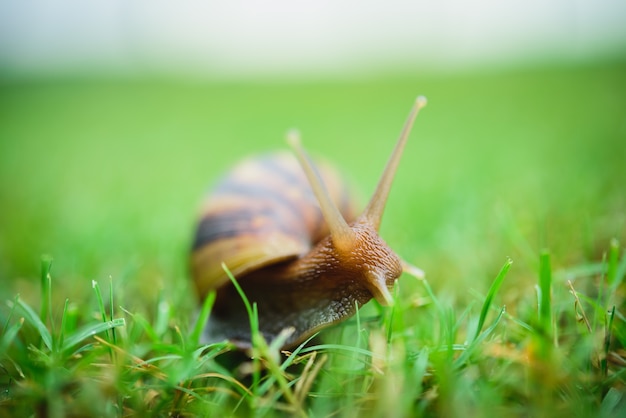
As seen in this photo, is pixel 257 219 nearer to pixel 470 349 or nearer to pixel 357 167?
pixel 470 349

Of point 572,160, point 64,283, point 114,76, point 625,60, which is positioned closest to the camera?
point 64,283

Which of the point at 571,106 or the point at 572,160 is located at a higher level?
the point at 571,106

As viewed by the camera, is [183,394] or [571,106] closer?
[183,394]

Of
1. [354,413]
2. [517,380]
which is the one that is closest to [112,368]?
[354,413]

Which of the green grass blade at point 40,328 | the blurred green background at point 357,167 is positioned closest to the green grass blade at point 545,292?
the blurred green background at point 357,167

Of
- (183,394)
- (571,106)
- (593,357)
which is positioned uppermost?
(571,106)

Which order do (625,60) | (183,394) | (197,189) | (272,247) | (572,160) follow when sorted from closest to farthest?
(183,394), (272,247), (572,160), (197,189), (625,60)

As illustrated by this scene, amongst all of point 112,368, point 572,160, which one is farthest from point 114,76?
point 112,368

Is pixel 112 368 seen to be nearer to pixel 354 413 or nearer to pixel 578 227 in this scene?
pixel 354 413
